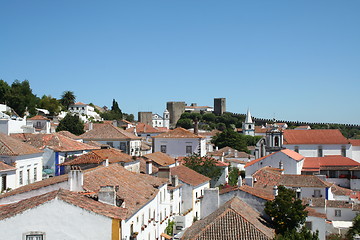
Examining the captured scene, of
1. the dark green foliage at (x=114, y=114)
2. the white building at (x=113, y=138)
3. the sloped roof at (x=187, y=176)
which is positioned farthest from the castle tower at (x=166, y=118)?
the sloped roof at (x=187, y=176)

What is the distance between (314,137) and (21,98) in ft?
170

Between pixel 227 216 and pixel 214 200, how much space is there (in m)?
7.52

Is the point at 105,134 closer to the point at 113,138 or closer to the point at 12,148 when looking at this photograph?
the point at 113,138

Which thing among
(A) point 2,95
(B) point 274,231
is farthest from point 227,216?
(A) point 2,95

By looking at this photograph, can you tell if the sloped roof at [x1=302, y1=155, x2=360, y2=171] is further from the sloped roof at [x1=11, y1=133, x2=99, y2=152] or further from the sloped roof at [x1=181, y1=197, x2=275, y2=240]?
the sloped roof at [x1=181, y1=197, x2=275, y2=240]

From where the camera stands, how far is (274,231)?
25.2 meters

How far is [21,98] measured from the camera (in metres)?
83.9

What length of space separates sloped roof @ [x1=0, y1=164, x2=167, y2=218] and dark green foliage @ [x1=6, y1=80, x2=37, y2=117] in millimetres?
62179

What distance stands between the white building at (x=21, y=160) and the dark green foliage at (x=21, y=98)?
55.1 m

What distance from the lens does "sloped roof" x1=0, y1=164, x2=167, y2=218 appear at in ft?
64.1

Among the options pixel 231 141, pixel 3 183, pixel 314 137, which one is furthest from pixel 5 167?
pixel 231 141

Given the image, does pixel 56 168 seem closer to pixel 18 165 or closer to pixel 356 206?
pixel 18 165

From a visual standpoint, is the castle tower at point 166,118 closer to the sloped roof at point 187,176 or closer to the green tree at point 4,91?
the green tree at point 4,91

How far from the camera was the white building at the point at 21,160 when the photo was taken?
89.7 ft
